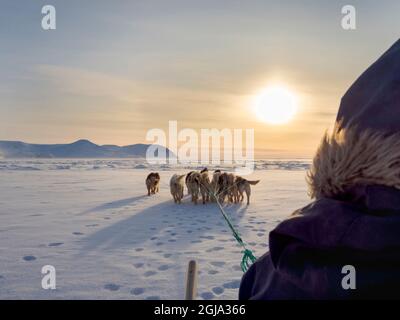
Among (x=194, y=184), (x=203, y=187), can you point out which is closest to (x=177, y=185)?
(x=194, y=184)

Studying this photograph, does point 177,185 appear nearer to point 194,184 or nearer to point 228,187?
point 194,184

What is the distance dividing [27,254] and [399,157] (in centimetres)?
566

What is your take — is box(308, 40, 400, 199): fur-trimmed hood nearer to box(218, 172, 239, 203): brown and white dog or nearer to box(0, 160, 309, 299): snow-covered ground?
box(0, 160, 309, 299): snow-covered ground

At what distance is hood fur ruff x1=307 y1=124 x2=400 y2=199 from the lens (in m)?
0.80

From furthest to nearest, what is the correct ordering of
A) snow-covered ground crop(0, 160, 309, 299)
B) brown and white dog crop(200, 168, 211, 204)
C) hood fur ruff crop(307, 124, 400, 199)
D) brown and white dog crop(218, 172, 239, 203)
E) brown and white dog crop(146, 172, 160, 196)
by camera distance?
1. brown and white dog crop(146, 172, 160, 196)
2. brown and white dog crop(218, 172, 239, 203)
3. brown and white dog crop(200, 168, 211, 204)
4. snow-covered ground crop(0, 160, 309, 299)
5. hood fur ruff crop(307, 124, 400, 199)

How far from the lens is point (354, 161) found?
859mm

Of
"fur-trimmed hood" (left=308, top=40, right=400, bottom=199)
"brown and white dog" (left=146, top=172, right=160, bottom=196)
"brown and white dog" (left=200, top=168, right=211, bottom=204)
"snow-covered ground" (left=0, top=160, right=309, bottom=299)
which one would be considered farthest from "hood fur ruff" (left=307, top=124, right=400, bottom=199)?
"brown and white dog" (left=146, top=172, right=160, bottom=196)

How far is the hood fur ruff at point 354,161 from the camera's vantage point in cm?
80

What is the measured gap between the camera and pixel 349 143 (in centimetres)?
88

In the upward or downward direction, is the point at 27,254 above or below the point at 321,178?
below

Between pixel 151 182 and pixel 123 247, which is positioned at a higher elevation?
pixel 151 182
